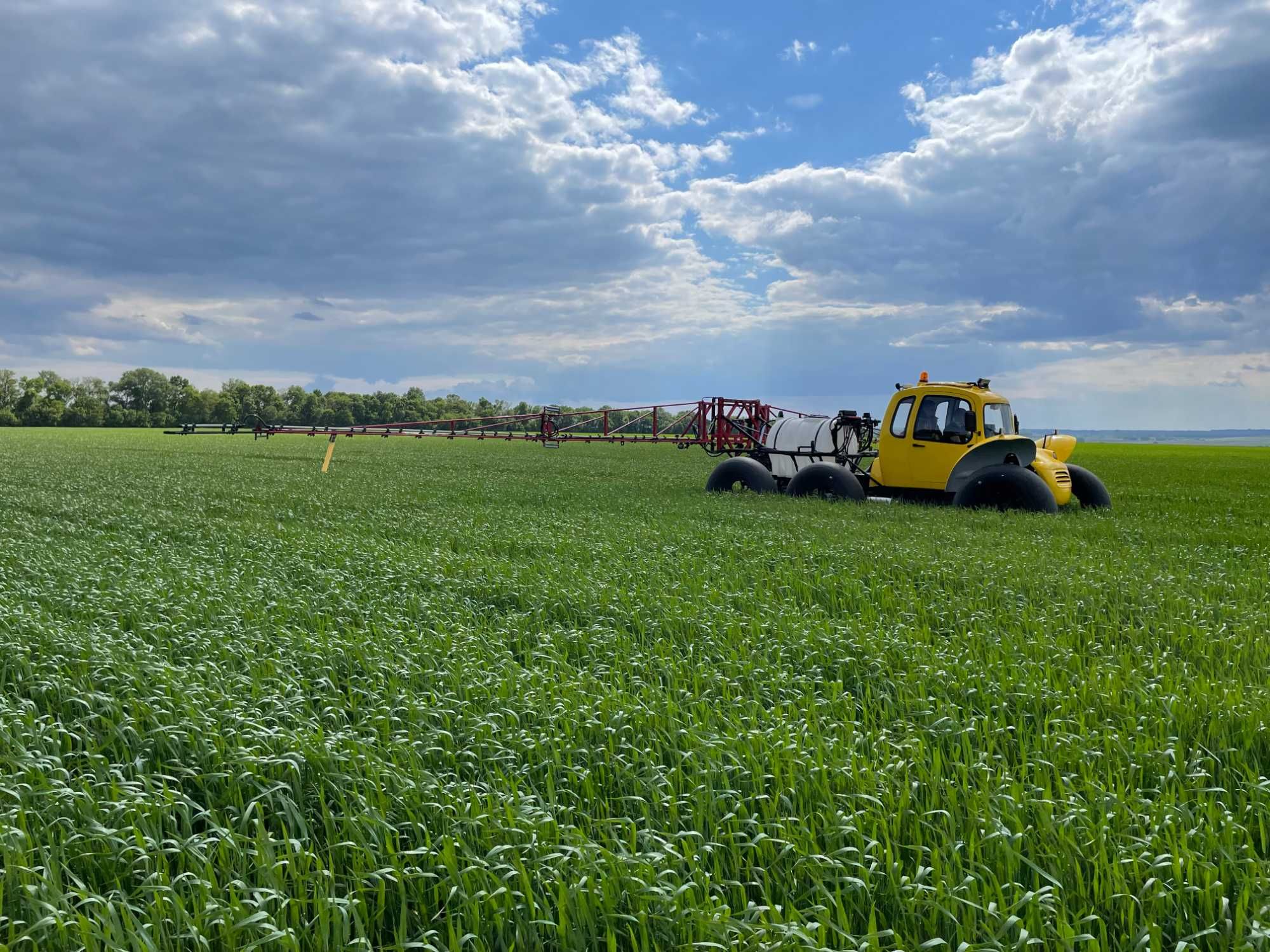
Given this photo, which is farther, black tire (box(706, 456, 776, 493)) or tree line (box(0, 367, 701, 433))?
tree line (box(0, 367, 701, 433))

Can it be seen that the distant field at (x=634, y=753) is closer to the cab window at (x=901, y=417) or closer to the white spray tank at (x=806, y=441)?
the cab window at (x=901, y=417)

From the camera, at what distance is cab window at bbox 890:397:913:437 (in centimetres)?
1852

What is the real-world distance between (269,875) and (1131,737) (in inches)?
194

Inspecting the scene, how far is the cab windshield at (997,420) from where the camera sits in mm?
17766

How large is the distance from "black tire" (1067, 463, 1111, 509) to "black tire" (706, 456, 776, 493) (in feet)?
23.9

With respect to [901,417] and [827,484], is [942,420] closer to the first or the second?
[901,417]

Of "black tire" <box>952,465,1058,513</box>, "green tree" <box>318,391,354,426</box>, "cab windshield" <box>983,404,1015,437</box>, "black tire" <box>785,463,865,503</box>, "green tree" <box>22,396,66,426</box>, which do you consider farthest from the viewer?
"green tree" <box>22,396,66,426</box>

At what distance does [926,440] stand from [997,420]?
5.05 feet

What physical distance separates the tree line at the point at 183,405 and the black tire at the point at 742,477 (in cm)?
8651

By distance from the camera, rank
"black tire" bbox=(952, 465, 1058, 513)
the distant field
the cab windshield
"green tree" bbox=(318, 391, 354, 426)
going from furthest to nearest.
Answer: "green tree" bbox=(318, 391, 354, 426) < the cab windshield < "black tire" bbox=(952, 465, 1058, 513) < the distant field

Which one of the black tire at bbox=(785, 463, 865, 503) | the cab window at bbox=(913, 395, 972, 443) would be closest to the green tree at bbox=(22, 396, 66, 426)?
the black tire at bbox=(785, 463, 865, 503)

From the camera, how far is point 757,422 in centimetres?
2425

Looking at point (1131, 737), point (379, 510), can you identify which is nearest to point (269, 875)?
point (1131, 737)

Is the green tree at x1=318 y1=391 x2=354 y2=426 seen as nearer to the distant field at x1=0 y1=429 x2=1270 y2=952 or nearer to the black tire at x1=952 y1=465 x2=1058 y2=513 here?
the black tire at x1=952 y1=465 x2=1058 y2=513
